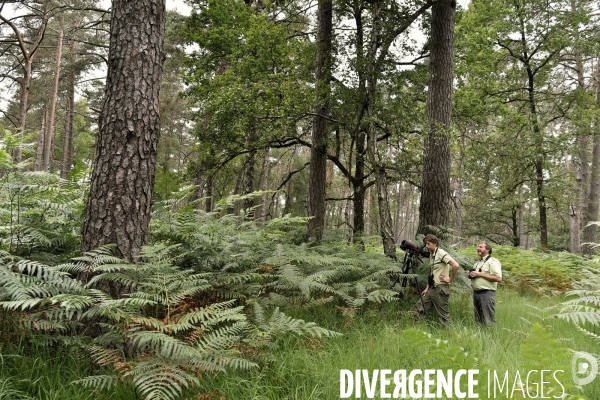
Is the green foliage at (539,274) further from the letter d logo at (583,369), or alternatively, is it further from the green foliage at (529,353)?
the green foliage at (529,353)

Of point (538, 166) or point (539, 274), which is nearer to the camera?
point (539, 274)

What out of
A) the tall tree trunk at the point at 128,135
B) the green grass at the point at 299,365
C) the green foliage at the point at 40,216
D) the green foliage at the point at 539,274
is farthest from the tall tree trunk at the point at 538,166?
the green foliage at the point at 40,216

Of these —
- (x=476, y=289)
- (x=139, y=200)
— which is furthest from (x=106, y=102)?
(x=476, y=289)

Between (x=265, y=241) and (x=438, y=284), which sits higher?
(x=265, y=241)

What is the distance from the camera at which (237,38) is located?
36.9ft

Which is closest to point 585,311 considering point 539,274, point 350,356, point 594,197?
point 350,356

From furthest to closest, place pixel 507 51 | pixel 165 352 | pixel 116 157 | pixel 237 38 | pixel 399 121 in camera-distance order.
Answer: pixel 507 51 < pixel 237 38 < pixel 399 121 < pixel 116 157 < pixel 165 352

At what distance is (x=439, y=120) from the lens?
784 cm

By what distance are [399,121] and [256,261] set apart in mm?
4171

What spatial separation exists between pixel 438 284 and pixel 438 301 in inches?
10.4

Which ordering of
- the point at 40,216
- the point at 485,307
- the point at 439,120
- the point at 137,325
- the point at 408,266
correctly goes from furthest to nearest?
the point at 439,120
the point at 408,266
the point at 485,307
the point at 40,216
the point at 137,325

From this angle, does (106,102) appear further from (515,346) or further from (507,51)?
(507,51)

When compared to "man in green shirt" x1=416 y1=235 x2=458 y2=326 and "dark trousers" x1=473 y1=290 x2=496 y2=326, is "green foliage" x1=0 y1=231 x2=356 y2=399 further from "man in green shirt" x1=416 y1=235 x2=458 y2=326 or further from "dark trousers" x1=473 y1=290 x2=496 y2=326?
"dark trousers" x1=473 y1=290 x2=496 y2=326

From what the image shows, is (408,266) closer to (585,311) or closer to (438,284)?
(438,284)
